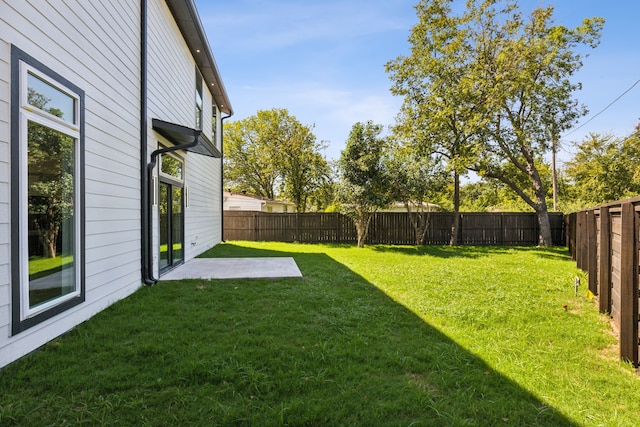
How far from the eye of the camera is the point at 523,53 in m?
10.5

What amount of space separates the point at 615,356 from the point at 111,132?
544 cm

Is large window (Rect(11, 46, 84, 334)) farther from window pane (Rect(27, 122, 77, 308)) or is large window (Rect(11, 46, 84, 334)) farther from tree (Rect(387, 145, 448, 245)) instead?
tree (Rect(387, 145, 448, 245))

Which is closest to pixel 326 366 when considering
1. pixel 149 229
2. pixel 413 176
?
pixel 149 229

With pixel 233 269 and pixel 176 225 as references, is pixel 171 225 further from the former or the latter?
pixel 233 269

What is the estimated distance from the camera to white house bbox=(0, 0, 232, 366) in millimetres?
2414

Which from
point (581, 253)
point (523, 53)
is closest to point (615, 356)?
point (581, 253)

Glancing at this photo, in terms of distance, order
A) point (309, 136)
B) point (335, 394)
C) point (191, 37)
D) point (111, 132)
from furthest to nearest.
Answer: point (309, 136), point (191, 37), point (111, 132), point (335, 394)

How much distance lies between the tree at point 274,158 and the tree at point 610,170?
14.1 m

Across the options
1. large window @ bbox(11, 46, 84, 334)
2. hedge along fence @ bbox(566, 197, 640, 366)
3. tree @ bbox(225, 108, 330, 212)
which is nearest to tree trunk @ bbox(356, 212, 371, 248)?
hedge along fence @ bbox(566, 197, 640, 366)

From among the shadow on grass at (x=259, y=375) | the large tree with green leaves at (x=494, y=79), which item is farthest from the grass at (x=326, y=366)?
the large tree with green leaves at (x=494, y=79)

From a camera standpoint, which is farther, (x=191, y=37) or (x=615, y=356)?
(x=191, y=37)

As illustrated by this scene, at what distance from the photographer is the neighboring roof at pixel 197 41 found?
20.6 feet

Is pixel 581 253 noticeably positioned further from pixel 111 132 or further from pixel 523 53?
pixel 111 132

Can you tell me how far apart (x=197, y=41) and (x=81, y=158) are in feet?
17.6
